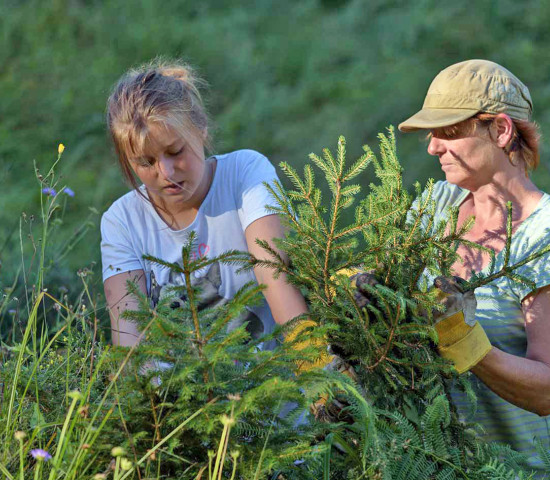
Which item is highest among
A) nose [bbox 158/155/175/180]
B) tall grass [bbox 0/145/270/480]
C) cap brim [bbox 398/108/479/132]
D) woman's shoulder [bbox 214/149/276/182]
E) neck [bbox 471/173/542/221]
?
cap brim [bbox 398/108/479/132]

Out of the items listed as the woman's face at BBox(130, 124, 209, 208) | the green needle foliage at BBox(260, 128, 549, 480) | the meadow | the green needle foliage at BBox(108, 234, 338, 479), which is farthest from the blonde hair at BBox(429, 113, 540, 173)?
the meadow

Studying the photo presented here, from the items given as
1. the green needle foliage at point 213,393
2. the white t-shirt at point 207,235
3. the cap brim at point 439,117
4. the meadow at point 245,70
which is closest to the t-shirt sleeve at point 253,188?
the white t-shirt at point 207,235

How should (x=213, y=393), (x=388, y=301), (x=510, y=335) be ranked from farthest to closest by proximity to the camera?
(x=510, y=335) < (x=388, y=301) < (x=213, y=393)

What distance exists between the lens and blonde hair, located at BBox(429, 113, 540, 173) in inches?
99.0

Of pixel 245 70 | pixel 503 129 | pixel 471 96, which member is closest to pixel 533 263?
pixel 503 129

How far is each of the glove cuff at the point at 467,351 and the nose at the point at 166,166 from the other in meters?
1.12

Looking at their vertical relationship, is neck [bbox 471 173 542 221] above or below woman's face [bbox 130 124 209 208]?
below

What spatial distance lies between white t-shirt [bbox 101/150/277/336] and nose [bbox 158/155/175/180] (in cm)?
28

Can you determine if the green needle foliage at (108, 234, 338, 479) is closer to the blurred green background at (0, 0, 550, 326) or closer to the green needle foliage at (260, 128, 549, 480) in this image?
the green needle foliage at (260, 128, 549, 480)

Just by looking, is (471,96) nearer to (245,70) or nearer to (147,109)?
(147,109)

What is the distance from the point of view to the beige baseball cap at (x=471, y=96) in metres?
2.49

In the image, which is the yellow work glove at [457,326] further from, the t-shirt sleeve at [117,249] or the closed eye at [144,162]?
the t-shirt sleeve at [117,249]

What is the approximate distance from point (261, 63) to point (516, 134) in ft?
15.6

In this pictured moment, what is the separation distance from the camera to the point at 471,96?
8.23 feet
